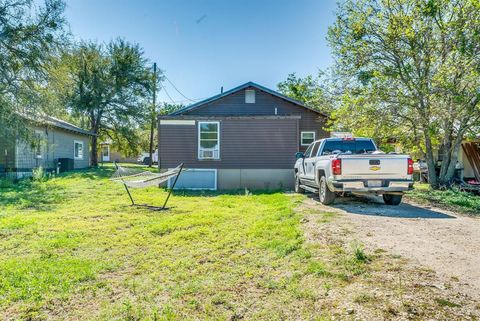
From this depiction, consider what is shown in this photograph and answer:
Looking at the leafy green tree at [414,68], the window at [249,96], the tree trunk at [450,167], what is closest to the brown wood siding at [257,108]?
the window at [249,96]

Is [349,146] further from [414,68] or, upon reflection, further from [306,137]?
[306,137]

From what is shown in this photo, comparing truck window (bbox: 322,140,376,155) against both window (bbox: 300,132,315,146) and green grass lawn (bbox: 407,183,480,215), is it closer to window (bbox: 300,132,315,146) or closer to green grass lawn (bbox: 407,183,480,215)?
green grass lawn (bbox: 407,183,480,215)

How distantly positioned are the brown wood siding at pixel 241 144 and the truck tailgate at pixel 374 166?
6397mm

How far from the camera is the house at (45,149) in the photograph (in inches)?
608

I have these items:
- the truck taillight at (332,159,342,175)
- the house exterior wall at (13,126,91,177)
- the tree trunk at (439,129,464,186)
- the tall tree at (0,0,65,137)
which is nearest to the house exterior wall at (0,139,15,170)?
the house exterior wall at (13,126,91,177)

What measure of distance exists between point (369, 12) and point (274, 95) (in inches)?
280

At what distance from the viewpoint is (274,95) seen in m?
17.0

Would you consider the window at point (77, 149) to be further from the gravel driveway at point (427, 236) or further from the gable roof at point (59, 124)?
the gravel driveway at point (427, 236)

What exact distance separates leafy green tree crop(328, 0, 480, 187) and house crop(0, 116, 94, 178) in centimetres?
1389

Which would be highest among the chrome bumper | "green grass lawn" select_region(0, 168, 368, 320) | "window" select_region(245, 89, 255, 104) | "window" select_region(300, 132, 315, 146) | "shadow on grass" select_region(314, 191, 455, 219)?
"window" select_region(245, 89, 255, 104)

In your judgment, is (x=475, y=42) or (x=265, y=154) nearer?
(x=475, y=42)

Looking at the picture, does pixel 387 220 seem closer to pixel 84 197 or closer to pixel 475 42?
pixel 475 42

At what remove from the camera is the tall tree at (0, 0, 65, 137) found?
12.9 m

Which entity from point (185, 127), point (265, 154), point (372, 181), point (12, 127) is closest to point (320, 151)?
point (372, 181)
